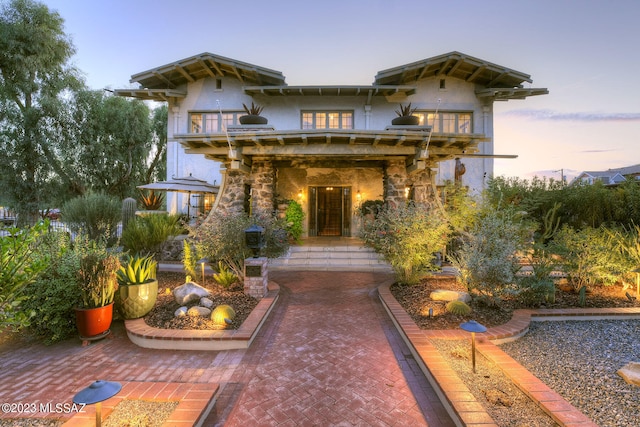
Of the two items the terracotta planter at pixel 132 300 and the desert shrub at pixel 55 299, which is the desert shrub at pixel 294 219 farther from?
the desert shrub at pixel 55 299

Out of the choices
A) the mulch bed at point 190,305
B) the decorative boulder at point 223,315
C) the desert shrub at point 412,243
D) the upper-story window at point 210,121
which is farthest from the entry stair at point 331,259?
the upper-story window at point 210,121

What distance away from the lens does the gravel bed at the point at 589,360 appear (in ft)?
8.64

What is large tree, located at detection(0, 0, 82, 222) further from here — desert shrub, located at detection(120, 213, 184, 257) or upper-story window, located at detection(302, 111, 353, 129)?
upper-story window, located at detection(302, 111, 353, 129)

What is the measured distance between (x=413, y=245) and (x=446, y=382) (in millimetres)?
3469

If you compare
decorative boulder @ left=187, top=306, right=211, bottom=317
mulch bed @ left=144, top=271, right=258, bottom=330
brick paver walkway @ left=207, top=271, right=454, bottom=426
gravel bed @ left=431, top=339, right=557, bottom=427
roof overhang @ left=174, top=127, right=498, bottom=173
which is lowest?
brick paver walkway @ left=207, top=271, right=454, bottom=426

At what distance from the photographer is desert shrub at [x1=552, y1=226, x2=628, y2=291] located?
5359 mm

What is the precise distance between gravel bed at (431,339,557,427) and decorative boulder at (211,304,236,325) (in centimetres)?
298

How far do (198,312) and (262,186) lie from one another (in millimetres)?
5992

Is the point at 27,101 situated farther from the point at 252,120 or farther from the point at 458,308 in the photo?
the point at 458,308

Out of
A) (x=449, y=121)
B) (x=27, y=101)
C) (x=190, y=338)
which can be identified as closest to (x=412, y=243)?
(x=190, y=338)

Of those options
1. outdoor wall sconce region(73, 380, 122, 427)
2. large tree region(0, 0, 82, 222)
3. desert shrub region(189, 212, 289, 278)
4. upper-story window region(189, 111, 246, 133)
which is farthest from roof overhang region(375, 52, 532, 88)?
large tree region(0, 0, 82, 222)

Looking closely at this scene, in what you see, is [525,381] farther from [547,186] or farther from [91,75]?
[91,75]

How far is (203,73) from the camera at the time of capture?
1362 cm

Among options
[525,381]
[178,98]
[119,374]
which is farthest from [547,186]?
[178,98]
